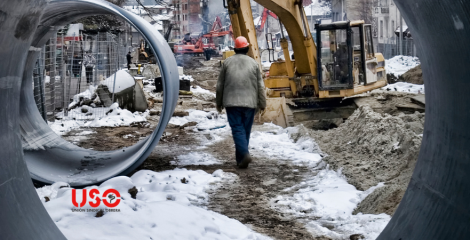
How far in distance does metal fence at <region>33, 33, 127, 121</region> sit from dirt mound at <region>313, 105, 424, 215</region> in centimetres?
531

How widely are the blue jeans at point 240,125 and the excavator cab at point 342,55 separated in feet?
17.0

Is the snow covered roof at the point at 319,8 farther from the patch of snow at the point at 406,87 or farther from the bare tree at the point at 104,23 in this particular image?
the patch of snow at the point at 406,87

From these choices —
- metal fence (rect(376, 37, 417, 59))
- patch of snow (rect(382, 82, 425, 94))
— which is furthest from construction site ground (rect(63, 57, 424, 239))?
metal fence (rect(376, 37, 417, 59))

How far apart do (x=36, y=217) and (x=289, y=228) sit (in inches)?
92.8

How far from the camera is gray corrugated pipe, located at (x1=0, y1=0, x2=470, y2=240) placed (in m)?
2.68

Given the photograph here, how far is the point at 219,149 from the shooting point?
30.5 feet

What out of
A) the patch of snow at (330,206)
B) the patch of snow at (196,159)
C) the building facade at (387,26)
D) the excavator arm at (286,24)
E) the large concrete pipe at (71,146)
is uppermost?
the building facade at (387,26)

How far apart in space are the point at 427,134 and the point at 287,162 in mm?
4873

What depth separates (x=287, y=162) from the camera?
26.9 feet

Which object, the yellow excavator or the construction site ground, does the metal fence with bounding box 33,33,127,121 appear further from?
the yellow excavator

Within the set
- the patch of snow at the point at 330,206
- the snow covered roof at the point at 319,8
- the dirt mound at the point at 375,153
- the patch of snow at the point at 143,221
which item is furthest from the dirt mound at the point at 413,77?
the snow covered roof at the point at 319,8

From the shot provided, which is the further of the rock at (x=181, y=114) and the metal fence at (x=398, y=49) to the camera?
the metal fence at (x=398, y=49)

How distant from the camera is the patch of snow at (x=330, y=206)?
4.92 meters

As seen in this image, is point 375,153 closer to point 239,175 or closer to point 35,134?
point 239,175
